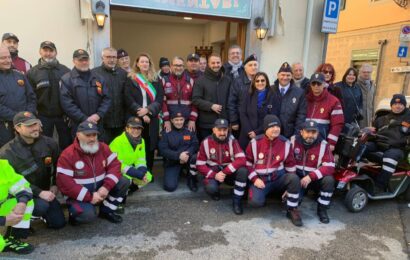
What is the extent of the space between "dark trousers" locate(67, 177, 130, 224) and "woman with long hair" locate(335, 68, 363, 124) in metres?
3.85

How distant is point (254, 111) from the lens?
4625mm

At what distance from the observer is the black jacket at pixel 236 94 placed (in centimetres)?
479

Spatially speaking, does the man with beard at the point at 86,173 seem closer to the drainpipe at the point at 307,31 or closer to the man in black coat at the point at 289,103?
the man in black coat at the point at 289,103

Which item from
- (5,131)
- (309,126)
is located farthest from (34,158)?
(309,126)

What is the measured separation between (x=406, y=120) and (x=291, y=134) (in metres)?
1.77

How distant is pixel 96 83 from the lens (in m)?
4.43

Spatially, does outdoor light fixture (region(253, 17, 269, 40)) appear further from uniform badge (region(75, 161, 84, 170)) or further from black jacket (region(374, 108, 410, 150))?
uniform badge (region(75, 161, 84, 170))

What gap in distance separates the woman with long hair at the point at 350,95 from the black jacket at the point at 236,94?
5.59 ft

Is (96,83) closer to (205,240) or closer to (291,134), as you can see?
(205,240)

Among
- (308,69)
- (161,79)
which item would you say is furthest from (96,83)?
(308,69)

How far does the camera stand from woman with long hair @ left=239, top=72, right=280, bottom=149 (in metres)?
4.59

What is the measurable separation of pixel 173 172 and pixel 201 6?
366 centimetres

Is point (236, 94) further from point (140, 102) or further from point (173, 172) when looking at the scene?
point (173, 172)

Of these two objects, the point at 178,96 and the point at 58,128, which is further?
the point at 178,96
